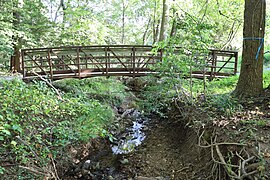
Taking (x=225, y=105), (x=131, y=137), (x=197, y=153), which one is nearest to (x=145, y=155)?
(x=131, y=137)

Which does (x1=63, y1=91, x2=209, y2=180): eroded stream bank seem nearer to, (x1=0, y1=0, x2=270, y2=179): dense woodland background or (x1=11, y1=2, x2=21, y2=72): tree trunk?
(x1=0, y1=0, x2=270, y2=179): dense woodland background

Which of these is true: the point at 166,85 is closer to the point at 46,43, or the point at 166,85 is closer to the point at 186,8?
the point at 186,8

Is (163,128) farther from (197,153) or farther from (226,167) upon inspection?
(226,167)

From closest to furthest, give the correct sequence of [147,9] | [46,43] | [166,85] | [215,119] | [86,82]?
[215,119] < [166,85] < [86,82] < [46,43] < [147,9]

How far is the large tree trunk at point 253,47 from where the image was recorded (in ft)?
14.3

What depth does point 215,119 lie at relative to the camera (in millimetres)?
3842

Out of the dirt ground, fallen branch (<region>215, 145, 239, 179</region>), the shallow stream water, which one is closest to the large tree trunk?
the dirt ground

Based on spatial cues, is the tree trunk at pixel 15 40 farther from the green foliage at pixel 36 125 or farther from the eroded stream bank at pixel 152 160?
the eroded stream bank at pixel 152 160

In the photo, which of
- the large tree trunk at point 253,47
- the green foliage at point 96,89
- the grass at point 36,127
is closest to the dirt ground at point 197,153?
the large tree trunk at point 253,47

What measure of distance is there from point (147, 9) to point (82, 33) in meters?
8.72

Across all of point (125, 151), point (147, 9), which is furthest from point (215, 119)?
point (147, 9)

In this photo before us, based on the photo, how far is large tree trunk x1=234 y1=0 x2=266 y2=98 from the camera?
171 inches

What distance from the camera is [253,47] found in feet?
14.4

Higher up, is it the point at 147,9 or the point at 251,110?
the point at 147,9
